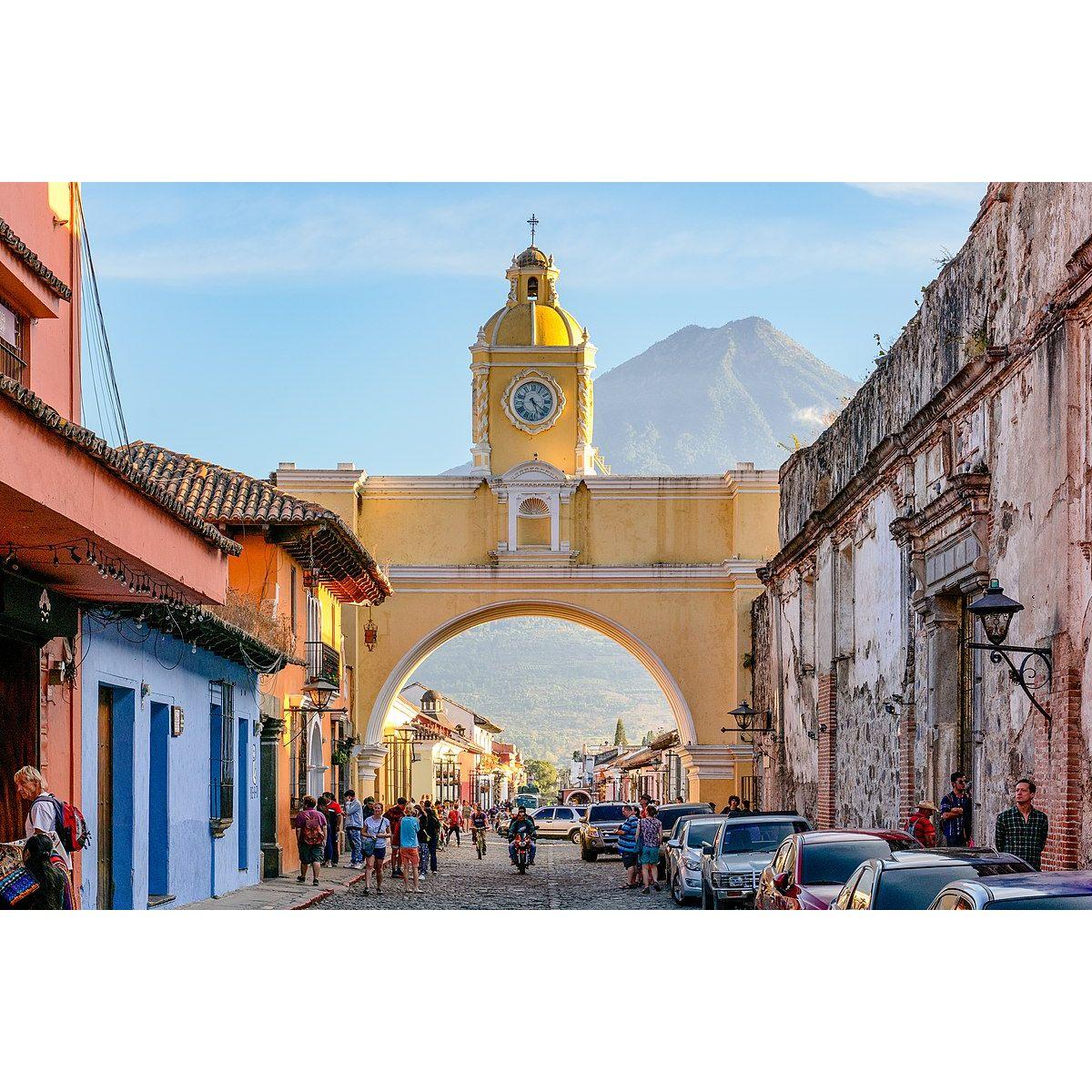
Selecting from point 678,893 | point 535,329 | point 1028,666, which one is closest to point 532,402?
point 535,329

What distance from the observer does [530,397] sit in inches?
1763

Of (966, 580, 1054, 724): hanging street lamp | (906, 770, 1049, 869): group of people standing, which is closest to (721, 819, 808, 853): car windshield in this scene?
(906, 770, 1049, 869): group of people standing

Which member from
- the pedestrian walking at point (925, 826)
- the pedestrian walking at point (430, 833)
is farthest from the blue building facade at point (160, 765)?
the pedestrian walking at point (925, 826)

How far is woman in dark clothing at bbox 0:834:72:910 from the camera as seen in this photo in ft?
29.5

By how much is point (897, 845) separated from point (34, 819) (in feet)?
20.9

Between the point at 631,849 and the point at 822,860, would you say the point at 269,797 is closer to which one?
the point at 631,849

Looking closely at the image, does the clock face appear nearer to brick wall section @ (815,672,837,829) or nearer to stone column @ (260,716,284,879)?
stone column @ (260,716,284,879)

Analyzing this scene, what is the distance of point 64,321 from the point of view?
15109mm

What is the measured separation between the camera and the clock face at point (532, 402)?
4459 centimetres

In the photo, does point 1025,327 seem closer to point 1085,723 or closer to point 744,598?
point 1085,723

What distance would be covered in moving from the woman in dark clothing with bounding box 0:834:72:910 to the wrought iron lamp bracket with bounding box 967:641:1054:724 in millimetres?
6713

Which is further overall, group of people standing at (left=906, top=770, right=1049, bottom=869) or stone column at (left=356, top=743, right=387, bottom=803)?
stone column at (left=356, top=743, right=387, bottom=803)

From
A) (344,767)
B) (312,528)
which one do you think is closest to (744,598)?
(344,767)

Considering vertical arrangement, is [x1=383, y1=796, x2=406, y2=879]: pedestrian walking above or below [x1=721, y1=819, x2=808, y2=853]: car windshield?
below
